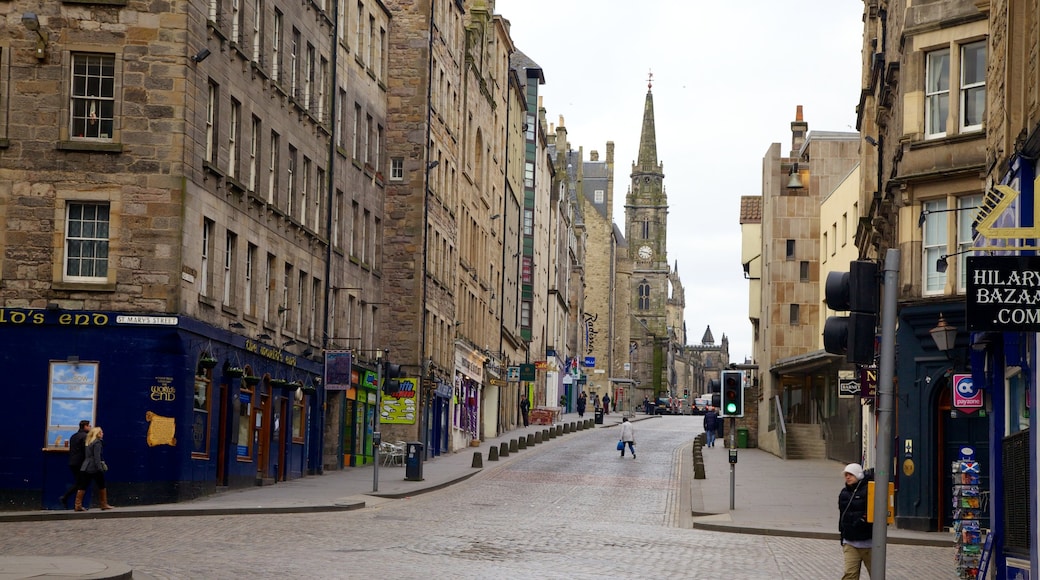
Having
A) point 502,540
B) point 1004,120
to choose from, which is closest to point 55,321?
point 502,540

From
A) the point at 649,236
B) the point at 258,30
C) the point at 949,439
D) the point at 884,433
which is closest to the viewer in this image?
the point at 884,433

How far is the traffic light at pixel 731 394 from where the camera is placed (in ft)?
109

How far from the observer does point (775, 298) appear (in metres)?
62.8

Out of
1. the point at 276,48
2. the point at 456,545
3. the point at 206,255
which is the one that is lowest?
the point at 456,545

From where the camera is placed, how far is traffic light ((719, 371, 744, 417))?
33156 millimetres

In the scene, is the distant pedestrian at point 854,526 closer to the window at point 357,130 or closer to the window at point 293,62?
the window at point 293,62

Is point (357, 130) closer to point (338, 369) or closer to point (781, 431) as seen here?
point (338, 369)

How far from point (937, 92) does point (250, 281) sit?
15.7 meters

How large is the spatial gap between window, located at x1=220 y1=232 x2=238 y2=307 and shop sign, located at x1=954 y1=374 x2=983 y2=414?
1625cm

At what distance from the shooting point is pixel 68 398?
29.6 m

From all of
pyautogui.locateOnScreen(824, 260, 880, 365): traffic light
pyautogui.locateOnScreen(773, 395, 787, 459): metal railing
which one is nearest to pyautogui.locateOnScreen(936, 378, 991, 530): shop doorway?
pyautogui.locateOnScreen(824, 260, 880, 365): traffic light

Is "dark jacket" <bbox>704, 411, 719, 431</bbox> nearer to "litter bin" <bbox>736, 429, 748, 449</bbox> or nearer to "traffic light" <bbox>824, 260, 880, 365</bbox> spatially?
"litter bin" <bbox>736, 429, 748, 449</bbox>

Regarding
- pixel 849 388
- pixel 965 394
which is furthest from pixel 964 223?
pixel 965 394

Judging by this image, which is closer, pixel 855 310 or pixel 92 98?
pixel 855 310
